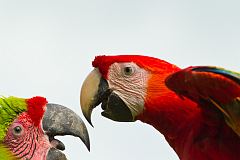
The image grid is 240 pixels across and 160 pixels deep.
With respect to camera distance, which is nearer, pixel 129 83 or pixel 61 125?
pixel 61 125

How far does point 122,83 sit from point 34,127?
111cm

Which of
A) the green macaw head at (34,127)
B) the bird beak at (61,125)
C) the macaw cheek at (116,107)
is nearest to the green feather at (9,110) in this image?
the green macaw head at (34,127)

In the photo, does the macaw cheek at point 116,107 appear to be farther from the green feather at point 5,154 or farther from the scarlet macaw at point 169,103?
the green feather at point 5,154

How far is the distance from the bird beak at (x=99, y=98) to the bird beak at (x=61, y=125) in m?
0.43

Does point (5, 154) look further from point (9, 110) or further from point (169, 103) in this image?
point (169, 103)

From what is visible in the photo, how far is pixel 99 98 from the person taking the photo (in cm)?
786

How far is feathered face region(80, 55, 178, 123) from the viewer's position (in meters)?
7.84

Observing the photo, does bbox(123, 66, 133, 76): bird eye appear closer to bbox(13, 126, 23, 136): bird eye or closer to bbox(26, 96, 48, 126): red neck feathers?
bbox(26, 96, 48, 126): red neck feathers

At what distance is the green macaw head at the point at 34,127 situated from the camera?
7.28 meters

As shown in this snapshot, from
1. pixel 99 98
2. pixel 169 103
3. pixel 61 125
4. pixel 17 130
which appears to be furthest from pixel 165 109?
pixel 17 130

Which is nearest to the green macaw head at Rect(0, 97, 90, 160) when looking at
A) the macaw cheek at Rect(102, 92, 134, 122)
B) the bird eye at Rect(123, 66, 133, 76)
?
the macaw cheek at Rect(102, 92, 134, 122)

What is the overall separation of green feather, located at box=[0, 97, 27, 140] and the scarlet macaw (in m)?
0.75

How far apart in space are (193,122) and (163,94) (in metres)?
0.46

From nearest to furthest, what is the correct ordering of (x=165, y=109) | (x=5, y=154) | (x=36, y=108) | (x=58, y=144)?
1. (x=5, y=154)
2. (x=58, y=144)
3. (x=36, y=108)
4. (x=165, y=109)
